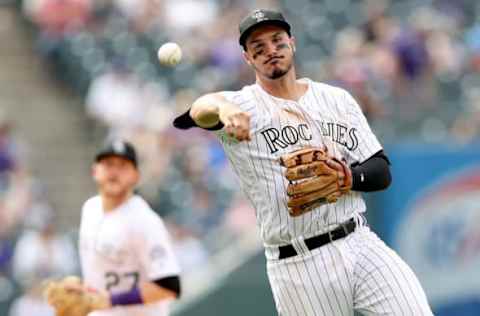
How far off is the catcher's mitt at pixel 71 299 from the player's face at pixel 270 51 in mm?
1891

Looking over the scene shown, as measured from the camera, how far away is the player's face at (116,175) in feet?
24.0

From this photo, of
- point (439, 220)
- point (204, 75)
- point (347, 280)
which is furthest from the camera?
point (204, 75)

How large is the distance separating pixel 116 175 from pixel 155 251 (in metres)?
0.60

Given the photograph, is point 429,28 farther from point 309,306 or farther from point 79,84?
point 309,306

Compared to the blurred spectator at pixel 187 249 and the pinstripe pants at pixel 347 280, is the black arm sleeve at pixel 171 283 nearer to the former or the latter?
the pinstripe pants at pixel 347 280

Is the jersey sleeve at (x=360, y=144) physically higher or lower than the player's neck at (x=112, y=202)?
lower

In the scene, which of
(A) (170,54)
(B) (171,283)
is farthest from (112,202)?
(A) (170,54)

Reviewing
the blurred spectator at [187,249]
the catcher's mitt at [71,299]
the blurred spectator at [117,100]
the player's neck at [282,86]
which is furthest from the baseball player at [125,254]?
the blurred spectator at [117,100]

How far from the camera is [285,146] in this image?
5.51m

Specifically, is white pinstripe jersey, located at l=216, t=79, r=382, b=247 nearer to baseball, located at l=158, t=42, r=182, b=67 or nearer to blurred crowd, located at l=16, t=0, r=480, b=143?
baseball, located at l=158, t=42, r=182, b=67

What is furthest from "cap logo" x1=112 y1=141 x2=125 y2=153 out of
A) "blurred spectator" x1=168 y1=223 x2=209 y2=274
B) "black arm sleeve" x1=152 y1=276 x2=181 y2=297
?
"blurred spectator" x1=168 y1=223 x2=209 y2=274

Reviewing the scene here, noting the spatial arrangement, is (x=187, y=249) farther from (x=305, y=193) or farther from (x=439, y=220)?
(x=305, y=193)

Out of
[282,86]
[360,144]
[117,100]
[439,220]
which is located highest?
[117,100]

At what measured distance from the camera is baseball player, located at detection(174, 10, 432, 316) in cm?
539
